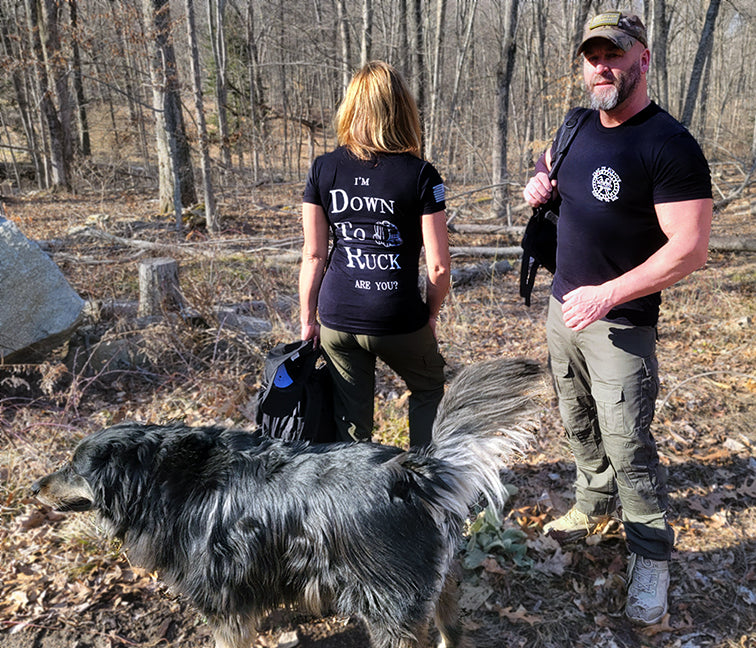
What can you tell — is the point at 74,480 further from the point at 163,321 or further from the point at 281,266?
the point at 281,266

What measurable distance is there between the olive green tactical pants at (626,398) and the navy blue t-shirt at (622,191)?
0.45 ft

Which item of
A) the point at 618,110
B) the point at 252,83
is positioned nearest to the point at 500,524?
the point at 618,110

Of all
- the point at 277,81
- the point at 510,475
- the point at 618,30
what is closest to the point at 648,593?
the point at 510,475

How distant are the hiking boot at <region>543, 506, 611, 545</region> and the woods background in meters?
6.33

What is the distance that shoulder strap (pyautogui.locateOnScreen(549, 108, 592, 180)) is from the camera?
2.60 m

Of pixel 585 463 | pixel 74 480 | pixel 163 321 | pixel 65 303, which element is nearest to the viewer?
pixel 74 480

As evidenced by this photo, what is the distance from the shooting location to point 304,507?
6.89 ft

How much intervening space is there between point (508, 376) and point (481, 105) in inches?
1062

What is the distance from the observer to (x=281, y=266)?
8.80 metres

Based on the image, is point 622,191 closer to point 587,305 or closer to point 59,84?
point 587,305

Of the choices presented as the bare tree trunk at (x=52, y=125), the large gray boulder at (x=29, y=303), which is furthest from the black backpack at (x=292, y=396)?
the bare tree trunk at (x=52, y=125)

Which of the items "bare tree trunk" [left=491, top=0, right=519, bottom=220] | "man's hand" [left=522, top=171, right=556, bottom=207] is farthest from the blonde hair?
"bare tree trunk" [left=491, top=0, right=519, bottom=220]

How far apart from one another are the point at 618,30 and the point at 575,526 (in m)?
2.71

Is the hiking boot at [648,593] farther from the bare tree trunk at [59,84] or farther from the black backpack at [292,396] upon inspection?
the bare tree trunk at [59,84]
